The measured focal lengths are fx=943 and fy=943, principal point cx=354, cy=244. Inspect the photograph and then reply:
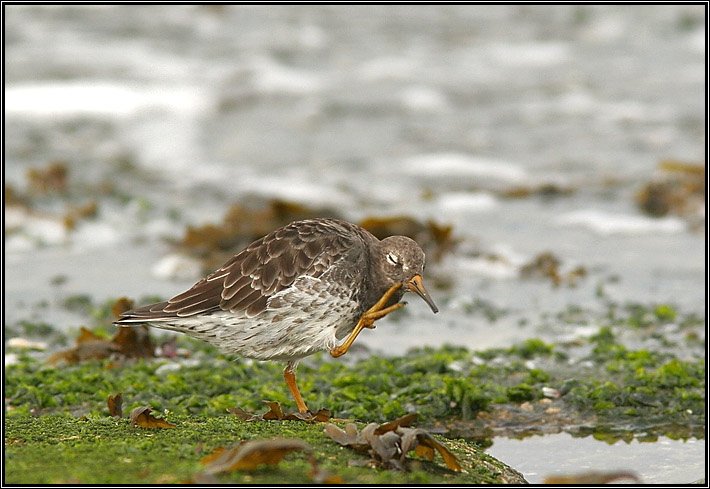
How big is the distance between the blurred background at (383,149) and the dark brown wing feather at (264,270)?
2.22 metres

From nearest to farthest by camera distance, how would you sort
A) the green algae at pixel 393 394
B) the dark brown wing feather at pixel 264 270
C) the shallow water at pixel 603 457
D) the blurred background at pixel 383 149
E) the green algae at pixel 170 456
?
the green algae at pixel 170 456 → the green algae at pixel 393 394 → the shallow water at pixel 603 457 → the dark brown wing feather at pixel 264 270 → the blurred background at pixel 383 149

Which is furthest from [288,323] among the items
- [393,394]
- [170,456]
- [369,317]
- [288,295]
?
[170,456]

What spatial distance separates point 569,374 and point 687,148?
8355mm

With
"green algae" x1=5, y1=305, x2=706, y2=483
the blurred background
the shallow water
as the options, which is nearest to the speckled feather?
"green algae" x1=5, y1=305, x2=706, y2=483

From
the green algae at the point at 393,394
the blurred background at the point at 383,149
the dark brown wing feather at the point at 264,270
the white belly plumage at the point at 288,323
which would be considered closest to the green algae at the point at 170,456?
the green algae at the point at 393,394

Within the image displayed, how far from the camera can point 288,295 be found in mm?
5172

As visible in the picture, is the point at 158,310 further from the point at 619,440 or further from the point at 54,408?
the point at 619,440

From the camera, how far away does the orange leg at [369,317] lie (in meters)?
5.26

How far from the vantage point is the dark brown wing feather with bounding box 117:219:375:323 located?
5.23 m

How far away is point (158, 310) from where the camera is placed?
17.5 ft

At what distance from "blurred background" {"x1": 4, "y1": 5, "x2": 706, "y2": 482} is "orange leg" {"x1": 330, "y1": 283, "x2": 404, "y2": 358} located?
6.82 ft

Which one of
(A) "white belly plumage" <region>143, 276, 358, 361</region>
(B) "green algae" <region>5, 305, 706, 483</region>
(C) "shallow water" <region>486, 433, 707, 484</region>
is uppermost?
(A) "white belly plumage" <region>143, 276, 358, 361</region>

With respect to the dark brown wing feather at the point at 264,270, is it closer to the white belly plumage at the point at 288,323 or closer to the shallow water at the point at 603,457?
the white belly plumage at the point at 288,323

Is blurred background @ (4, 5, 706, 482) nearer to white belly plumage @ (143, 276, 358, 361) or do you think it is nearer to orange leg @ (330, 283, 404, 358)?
orange leg @ (330, 283, 404, 358)
